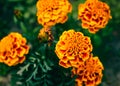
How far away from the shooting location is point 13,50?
2.71 metres

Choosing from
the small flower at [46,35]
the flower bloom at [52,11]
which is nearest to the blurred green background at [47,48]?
the small flower at [46,35]

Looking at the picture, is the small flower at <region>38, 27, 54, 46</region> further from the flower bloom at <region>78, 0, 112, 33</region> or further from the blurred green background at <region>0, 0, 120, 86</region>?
the flower bloom at <region>78, 0, 112, 33</region>

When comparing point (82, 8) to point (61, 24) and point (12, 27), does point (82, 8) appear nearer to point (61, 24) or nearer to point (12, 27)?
point (61, 24)

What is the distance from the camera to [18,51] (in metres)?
2.73

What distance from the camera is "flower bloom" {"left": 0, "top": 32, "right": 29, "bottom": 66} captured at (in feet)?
8.81

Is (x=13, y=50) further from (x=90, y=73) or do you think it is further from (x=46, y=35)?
(x=90, y=73)

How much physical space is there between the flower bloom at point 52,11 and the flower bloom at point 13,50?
0.24 m

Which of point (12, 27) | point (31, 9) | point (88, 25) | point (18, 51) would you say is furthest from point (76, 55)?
point (12, 27)

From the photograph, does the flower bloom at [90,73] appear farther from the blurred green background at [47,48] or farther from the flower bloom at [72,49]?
the flower bloom at [72,49]

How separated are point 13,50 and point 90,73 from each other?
0.62 meters

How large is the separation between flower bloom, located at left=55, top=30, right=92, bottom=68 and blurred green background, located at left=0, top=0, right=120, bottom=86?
0.22 metres

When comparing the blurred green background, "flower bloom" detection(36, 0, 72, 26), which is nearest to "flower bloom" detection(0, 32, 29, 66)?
the blurred green background

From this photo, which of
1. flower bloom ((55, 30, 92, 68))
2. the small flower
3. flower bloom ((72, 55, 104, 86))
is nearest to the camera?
flower bloom ((55, 30, 92, 68))

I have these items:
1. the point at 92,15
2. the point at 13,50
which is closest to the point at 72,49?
the point at 92,15
